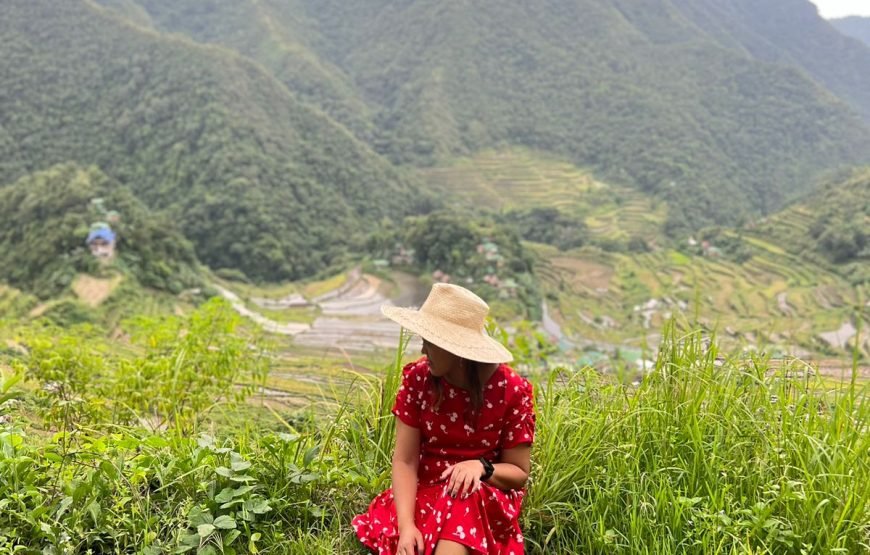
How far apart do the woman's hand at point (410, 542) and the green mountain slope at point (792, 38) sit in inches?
4790

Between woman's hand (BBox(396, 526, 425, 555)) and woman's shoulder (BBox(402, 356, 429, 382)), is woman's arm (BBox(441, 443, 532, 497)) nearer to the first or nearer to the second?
woman's hand (BBox(396, 526, 425, 555))

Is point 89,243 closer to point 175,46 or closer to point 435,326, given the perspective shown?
point 435,326

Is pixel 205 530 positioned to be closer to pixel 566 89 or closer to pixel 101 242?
pixel 101 242

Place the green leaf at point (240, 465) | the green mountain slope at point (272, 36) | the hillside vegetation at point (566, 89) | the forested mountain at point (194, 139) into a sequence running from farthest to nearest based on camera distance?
the green mountain slope at point (272, 36), the hillside vegetation at point (566, 89), the forested mountain at point (194, 139), the green leaf at point (240, 465)

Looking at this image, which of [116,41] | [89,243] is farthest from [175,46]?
[89,243]

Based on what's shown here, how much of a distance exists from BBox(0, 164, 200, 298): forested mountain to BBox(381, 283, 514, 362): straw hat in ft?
77.5

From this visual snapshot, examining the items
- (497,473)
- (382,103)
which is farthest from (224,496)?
(382,103)

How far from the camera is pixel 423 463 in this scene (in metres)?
1.81

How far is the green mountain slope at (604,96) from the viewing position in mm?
64125

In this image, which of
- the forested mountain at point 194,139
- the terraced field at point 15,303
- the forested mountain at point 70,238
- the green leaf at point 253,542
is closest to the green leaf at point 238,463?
the green leaf at point 253,542

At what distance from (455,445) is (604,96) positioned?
8160 centimetres

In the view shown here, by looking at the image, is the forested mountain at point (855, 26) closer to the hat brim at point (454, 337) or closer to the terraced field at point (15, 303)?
the terraced field at point (15, 303)

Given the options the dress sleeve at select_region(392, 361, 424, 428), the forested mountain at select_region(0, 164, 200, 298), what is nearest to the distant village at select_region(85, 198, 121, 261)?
the forested mountain at select_region(0, 164, 200, 298)

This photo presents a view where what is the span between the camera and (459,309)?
1.68 m
